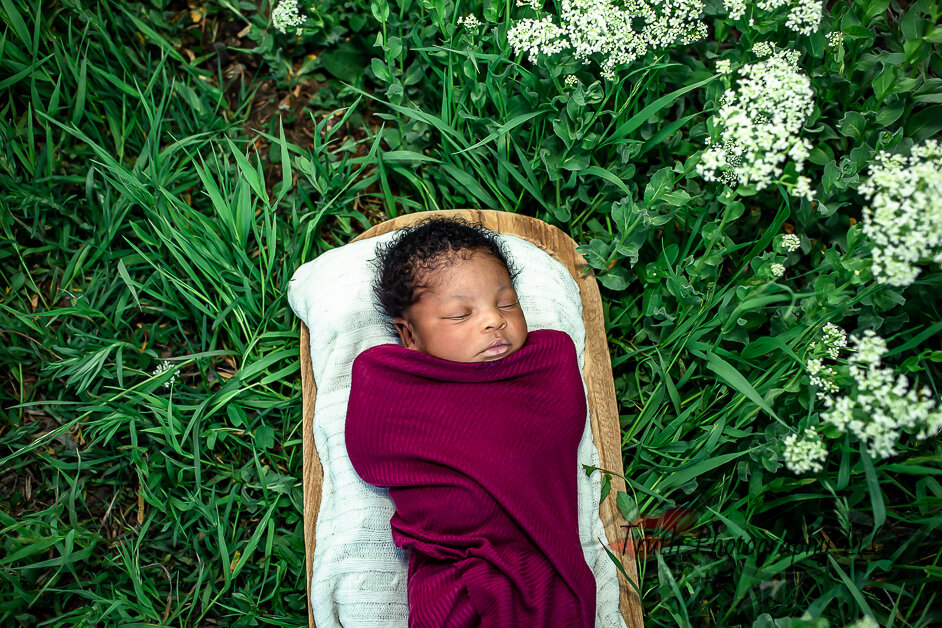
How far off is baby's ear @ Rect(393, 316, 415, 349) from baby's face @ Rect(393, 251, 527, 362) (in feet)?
0.32

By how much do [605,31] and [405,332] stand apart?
1.21 metres

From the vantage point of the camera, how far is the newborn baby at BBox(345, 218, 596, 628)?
182 centimetres

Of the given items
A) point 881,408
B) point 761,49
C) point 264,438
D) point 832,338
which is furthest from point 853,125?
point 264,438

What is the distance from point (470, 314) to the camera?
207 cm

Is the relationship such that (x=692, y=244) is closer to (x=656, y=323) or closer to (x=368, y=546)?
(x=656, y=323)

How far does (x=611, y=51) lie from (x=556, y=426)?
128cm

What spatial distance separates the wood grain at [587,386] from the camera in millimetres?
2150

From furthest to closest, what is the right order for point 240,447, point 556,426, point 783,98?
1. point 240,447
2. point 556,426
3. point 783,98

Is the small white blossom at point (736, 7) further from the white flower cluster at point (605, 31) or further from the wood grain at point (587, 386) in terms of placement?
the wood grain at point (587, 386)

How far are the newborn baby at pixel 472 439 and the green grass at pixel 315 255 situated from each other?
1.24 feet

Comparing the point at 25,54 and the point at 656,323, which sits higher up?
the point at 25,54

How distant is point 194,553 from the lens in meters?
2.38

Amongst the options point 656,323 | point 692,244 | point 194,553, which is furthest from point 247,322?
point 692,244

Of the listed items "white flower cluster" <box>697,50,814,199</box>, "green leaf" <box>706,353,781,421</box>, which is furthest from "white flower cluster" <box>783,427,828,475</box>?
"white flower cluster" <box>697,50,814,199</box>
